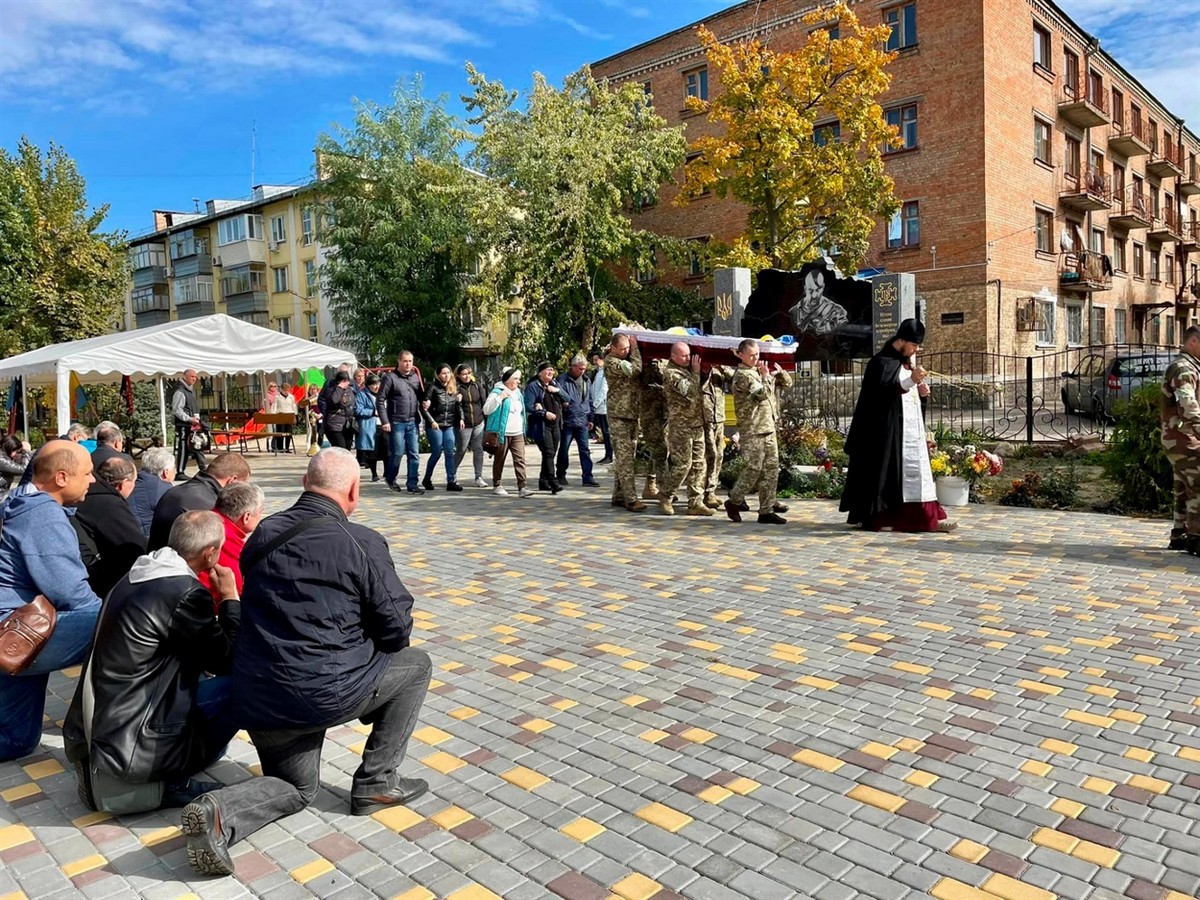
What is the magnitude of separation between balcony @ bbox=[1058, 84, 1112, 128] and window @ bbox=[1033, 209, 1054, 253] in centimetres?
377

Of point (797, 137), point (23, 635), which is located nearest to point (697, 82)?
point (797, 137)

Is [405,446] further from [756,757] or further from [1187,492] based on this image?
[756,757]

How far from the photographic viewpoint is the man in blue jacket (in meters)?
3.95

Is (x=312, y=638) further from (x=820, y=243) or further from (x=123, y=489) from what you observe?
(x=820, y=243)

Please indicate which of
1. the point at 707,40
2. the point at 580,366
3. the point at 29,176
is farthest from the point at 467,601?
the point at 29,176

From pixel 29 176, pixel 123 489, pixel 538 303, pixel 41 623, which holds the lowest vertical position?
pixel 41 623

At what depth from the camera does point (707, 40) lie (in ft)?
76.1

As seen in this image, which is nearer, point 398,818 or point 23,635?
point 398,818

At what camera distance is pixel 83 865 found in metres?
3.20

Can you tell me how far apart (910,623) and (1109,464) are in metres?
5.73

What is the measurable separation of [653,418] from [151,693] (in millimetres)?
8262

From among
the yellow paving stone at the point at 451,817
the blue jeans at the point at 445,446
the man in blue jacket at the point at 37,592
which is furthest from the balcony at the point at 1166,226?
the man in blue jacket at the point at 37,592

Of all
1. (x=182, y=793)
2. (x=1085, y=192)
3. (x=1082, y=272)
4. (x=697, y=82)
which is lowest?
(x=182, y=793)

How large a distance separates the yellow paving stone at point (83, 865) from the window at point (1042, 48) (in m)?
35.2
